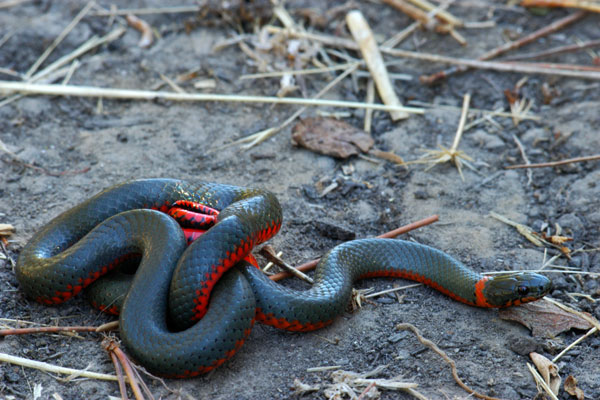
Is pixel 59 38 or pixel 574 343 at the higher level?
pixel 59 38

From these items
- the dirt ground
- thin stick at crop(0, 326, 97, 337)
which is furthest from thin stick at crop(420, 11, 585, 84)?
thin stick at crop(0, 326, 97, 337)

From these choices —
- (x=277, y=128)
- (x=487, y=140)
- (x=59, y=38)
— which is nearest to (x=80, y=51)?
(x=59, y=38)

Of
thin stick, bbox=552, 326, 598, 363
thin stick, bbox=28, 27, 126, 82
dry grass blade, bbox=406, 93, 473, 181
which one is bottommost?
thin stick, bbox=552, 326, 598, 363

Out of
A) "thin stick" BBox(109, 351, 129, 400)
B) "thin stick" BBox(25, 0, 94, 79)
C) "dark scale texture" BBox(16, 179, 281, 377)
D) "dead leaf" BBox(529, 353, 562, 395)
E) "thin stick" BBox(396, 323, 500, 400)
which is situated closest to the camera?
"thin stick" BBox(109, 351, 129, 400)

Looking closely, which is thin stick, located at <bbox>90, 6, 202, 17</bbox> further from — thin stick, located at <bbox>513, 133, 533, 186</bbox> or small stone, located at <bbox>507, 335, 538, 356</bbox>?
small stone, located at <bbox>507, 335, 538, 356</bbox>

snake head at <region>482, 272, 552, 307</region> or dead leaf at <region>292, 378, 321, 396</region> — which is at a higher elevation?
dead leaf at <region>292, 378, 321, 396</region>

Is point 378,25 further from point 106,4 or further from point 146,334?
point 146,334

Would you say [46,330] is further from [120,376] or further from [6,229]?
[6,229]

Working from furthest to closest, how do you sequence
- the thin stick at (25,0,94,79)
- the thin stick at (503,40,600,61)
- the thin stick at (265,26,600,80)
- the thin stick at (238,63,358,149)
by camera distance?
the thin stick at (503,40,600,61) < the thin stick at (25,0,94,79) < the thin stick at (265,26,600,80) < the thin stick at (238,63,358,149)
